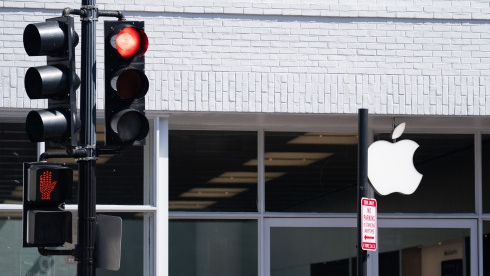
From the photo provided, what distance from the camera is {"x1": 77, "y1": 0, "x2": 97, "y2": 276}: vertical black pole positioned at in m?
8.83

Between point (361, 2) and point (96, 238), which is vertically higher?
point (361, 2)

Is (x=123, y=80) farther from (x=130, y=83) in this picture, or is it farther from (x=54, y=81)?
(x=54, y=81)

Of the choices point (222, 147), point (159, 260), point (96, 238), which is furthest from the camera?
point (222, 147)

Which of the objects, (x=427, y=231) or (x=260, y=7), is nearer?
(x=260, y=7)

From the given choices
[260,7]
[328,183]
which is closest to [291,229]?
[328,183]

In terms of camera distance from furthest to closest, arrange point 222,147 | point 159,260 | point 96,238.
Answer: point 222,147, point 159,260, point 96,238

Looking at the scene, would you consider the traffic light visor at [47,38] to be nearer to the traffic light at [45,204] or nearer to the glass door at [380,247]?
the traffic light at [45,204]

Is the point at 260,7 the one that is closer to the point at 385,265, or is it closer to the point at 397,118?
the point at 397,118

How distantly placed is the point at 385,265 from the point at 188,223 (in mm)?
2517

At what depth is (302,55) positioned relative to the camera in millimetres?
13008

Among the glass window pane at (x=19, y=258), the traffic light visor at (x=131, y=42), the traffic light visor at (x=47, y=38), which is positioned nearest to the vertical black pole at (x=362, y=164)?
the traffic light visor at (x=131, y=42)

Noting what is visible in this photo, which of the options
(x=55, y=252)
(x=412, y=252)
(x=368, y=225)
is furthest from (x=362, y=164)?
(x=412, y=252)

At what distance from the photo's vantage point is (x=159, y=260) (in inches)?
504

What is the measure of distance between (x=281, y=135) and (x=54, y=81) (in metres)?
5.54
